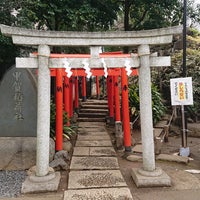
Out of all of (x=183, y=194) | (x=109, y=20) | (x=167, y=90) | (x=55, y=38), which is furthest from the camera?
(x=167, y=90)

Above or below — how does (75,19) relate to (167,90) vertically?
above

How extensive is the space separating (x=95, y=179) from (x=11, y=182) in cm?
199

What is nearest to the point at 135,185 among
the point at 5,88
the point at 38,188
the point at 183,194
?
the point at 183,194

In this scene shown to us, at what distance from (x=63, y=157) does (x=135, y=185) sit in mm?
2461

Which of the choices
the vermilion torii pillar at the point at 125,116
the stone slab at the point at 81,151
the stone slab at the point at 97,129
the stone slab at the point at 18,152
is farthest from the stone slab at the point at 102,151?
the stone slab at the point at 97,129

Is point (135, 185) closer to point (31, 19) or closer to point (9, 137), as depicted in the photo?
point (9, 137)

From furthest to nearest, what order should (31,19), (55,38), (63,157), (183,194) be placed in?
(31,19) → (63,157) → (55,38) → (183,194)

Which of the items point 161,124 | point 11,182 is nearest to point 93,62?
point 11,182

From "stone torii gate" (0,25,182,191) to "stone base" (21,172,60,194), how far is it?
2cm

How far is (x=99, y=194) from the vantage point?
182 inches

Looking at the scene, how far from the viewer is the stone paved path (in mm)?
4617

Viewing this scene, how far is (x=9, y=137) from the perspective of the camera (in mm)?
7250

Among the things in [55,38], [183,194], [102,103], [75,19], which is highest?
[75,19]

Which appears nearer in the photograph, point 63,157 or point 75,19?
point 63,157
